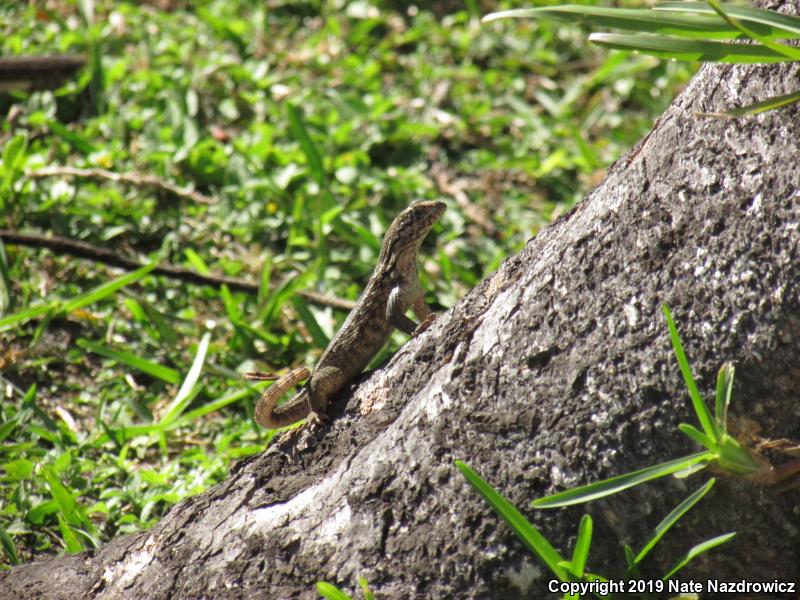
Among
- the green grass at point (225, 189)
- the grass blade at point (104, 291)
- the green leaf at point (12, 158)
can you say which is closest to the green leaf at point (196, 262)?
the green grass at point (225, 189)

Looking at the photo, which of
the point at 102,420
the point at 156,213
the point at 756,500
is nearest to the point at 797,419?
the point at 756,500

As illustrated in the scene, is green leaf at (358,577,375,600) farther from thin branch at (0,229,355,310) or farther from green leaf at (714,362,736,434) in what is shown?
thin branch at (0,229,355,310)

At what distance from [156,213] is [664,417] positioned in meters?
4.26

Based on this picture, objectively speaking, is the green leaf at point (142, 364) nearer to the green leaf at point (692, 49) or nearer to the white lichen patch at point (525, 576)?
the white lichen patch at point (525, 576)

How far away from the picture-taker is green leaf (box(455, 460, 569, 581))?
2.44m

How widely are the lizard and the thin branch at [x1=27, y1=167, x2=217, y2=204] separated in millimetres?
2119

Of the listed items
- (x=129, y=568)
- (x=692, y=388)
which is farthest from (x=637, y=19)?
(x=129, y=568)

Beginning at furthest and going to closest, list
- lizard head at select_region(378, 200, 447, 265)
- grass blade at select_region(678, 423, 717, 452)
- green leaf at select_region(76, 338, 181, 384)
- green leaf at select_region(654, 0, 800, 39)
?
green leaf at select_region(76, 338, 181, 384)
lizard head at select_region(378, 200, 447, 265)
green leaf at select_region(654, 0, 800, 39)
grass blade at select_region(678, 423, 717, 452)

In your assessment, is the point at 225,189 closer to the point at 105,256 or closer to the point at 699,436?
the point at 105,256

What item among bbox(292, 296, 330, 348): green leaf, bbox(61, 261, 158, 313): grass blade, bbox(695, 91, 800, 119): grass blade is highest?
bbox(695, 91, 800, 119): grass blade

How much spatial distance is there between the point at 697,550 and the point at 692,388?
45 centimetres

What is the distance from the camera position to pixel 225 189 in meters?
6.02

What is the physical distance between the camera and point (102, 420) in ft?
14.6

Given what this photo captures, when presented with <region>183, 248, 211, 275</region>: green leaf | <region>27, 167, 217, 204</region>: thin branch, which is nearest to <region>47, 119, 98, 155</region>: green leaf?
<region>27, 167, 217, 204</region>: thin branch
